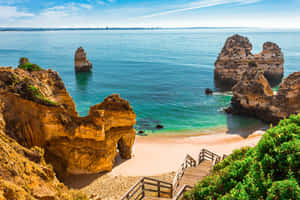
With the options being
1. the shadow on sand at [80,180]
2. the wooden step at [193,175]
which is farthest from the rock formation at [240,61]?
the wooden step at [193,175]

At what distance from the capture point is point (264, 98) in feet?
125

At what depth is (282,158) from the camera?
24.0ft

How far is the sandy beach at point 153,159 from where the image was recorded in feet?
65.3

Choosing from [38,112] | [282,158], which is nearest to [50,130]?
[38,112]

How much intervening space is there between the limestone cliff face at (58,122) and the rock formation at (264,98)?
25.5m

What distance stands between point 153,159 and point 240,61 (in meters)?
48.7

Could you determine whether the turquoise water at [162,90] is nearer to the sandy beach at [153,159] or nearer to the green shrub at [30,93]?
the sandy beach at [153,159]

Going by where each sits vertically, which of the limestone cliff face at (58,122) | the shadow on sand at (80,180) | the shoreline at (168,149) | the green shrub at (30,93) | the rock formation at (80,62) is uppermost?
the rock formation at (80,62)

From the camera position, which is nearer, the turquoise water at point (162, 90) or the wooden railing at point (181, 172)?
the wooden railing at point (181, 172)

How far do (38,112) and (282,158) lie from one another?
711 inches

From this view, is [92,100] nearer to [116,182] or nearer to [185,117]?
[185,117]

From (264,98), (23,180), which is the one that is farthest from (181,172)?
(264,98)

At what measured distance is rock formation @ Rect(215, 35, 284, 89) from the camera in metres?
63.8

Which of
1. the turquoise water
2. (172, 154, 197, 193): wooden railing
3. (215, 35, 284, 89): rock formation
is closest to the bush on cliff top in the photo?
(172, 154, 197, 193): wooden railing
